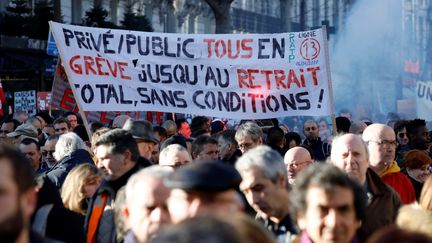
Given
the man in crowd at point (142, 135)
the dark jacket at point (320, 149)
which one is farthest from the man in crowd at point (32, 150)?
the dark jacket at point (320, 149)

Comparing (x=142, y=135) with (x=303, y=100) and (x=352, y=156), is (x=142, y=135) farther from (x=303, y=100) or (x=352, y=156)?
(x=303, y=100)

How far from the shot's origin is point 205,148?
34.0ft

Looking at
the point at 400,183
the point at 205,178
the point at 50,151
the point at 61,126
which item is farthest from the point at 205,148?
the point at 205,178

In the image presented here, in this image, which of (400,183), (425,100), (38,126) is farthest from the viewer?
(425,100)

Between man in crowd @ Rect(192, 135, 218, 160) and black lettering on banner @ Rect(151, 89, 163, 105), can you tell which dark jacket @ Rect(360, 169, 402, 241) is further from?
black lettering on banner @ Rect(151, 89, 163, 105)

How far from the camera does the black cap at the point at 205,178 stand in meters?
4.41

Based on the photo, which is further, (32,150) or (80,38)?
(80,38)

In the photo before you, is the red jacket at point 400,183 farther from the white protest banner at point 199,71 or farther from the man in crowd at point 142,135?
the white protest banner at point 199,71

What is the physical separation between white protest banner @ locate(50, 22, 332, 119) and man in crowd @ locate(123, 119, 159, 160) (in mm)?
3079

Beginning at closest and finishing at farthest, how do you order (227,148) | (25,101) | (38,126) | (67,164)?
(67,164) → (227,148) → (38,126) → (25,101)

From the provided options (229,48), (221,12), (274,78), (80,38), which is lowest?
(274,78)

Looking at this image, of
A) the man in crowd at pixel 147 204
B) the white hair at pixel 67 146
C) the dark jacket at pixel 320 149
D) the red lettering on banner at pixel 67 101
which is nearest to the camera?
the man in crowd at pixel 147 204

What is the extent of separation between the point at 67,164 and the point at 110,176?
78.2 inches

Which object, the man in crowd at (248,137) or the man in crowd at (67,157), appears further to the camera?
the man in crowd at (248,137)
